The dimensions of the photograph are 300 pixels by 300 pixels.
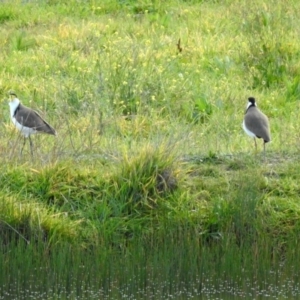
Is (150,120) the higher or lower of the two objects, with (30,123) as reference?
lower

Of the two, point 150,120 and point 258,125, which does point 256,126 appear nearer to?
point 258,125

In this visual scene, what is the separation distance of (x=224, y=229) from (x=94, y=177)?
4.10 feet

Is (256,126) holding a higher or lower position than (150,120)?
higher

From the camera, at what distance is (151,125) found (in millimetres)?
11641

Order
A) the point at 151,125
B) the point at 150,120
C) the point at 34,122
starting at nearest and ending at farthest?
the point at 34,122 < the point at 151,125 < the point at 150,120

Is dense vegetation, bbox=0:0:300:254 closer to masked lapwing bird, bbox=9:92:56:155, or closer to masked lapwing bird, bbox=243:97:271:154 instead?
masked lapwing bird, bbox=9:92:56:155

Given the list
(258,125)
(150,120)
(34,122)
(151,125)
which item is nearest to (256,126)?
(258,125)

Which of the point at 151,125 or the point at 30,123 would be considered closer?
the point at 30,123

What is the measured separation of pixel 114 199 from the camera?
389 inches

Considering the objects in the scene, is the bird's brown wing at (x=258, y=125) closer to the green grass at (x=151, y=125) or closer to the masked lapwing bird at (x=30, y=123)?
the green grass at (x=151, y=125)

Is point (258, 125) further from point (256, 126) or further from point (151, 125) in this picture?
point (151, 125)

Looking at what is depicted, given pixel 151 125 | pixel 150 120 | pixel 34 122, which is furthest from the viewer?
pixel 150 120

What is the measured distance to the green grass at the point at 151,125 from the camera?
9.66 m

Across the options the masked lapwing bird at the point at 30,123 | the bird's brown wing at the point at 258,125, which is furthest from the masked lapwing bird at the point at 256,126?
the masked lapwing bird at the point at 30,123
